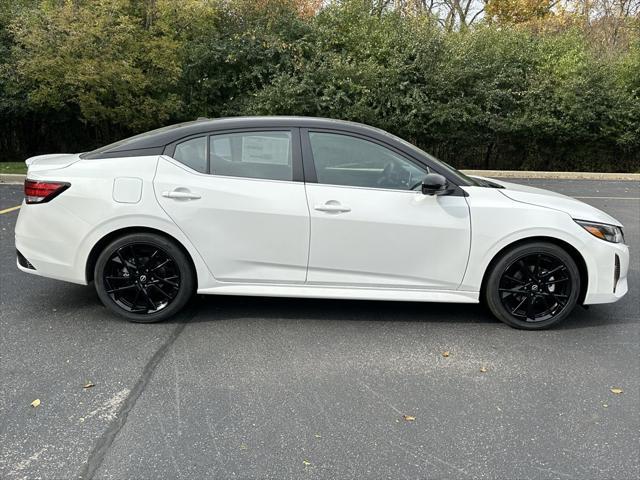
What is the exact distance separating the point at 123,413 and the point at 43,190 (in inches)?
78.7

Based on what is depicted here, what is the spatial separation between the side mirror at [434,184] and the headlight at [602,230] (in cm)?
111

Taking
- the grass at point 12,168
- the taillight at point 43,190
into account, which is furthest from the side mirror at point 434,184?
the grass at point 12,168

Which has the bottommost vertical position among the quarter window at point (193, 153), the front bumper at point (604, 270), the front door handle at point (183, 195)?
the front bumper at point (604, 270)

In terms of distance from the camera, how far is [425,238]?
4.03 meters

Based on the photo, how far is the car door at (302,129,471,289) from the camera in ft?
13.1

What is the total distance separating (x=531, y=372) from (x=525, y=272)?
899mm

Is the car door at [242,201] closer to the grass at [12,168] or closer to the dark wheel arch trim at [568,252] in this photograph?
the dark wheel arch trim at [568,252]

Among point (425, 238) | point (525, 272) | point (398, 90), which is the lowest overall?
point (525, 272)

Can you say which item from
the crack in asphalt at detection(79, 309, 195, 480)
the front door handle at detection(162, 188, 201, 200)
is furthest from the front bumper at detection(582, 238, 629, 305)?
the crack in asphalt at detection(79, 309, 195, 480)

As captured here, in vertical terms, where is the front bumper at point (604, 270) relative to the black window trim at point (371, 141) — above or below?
below

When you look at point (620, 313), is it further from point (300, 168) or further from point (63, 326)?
point (63, 326)

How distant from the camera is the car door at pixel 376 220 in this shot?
3.99m

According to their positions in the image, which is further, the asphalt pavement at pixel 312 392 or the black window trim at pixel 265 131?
the black window trim at pixel 265 131

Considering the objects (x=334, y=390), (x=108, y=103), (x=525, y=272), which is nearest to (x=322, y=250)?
(x=334, y=390)
